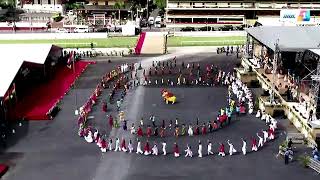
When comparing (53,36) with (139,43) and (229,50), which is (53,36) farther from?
(229,50)

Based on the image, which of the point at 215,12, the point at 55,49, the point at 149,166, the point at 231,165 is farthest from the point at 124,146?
the point at 215,12

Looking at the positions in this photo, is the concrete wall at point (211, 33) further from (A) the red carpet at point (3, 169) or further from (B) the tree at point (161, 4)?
(A) the red carpet at point (3, 169)

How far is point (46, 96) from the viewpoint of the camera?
4659 centimetres

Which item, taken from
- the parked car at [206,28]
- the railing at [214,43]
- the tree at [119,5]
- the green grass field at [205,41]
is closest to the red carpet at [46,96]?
the green grass field at [205,41]

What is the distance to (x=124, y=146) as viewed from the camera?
3450 centimetres

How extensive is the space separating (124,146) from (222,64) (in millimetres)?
27777

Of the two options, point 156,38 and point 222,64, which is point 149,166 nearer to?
point 222,64

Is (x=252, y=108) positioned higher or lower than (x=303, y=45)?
lower

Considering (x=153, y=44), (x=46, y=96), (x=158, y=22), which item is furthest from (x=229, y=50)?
(x=46, y=96)

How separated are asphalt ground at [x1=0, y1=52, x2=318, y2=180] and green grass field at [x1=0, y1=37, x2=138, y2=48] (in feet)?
82.4

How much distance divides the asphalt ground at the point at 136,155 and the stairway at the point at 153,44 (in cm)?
2103

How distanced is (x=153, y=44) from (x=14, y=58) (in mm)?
24860

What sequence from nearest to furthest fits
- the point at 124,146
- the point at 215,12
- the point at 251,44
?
1. the point at 124,146
2. the point at 251,44
3. the point at 215,12

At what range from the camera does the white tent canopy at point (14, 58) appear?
1674 inches
